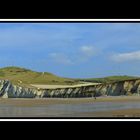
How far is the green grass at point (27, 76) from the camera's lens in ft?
8.60

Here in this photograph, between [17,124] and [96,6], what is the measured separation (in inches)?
50.5

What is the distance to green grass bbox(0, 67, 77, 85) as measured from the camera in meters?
2.62

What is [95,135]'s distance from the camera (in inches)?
100

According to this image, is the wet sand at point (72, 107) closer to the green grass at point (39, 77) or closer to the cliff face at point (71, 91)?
the cliff face at point (71, 91)

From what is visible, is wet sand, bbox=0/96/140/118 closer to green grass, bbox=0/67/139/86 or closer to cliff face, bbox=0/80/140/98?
cliff face, bbox=0/80/140/98

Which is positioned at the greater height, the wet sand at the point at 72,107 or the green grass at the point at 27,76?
the green grass at the point at 27,76

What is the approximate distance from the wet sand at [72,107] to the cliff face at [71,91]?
0.04 m

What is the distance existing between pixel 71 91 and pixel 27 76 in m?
0.44

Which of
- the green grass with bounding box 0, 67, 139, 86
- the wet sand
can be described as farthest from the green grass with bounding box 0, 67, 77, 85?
the wet sand

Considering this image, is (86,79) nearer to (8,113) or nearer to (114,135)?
(114,135)

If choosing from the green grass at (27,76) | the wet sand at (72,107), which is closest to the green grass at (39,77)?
the green grass at (27,76)

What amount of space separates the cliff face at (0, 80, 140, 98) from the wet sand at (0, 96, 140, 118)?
1.6 inches

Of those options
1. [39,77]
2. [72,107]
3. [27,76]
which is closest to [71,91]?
[72,107]

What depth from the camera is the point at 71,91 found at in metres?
2.67
